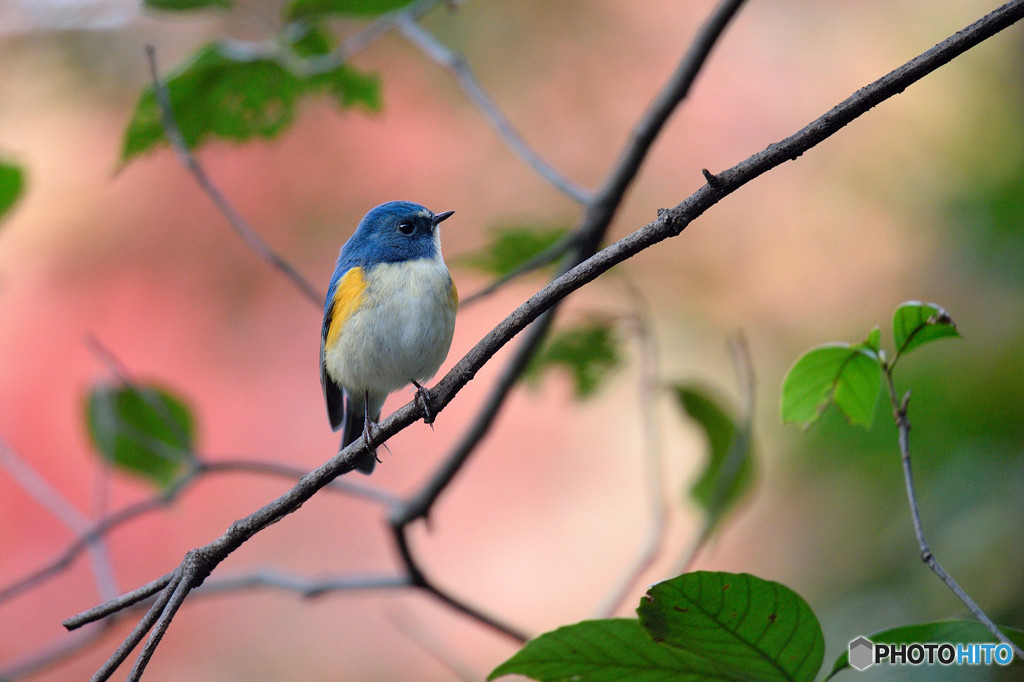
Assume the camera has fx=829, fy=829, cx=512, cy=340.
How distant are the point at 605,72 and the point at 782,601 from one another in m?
3.98

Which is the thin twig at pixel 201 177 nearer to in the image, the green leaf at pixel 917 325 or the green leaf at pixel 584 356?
the green leaf at pixel 584 356

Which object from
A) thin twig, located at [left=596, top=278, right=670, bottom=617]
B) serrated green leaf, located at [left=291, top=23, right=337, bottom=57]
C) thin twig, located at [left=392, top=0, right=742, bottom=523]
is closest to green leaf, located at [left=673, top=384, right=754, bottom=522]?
thin twig, located at [left=596, top=278, right=670, bottom=617]

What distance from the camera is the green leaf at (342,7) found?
1.74 m

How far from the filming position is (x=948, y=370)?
2178mm

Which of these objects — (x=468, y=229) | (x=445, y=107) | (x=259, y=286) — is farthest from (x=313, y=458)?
(x=445, y=107)

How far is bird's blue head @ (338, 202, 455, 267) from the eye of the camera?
6.89 ft

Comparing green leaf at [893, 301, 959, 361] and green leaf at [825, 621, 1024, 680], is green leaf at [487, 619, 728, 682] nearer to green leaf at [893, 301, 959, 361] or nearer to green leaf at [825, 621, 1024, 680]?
green leaf at [825, 621, 1024, 680]

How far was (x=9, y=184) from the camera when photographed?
1.84 meters

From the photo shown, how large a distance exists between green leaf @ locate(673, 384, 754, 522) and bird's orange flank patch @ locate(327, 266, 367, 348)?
80 centimetres

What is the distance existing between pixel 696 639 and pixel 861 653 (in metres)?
0.27

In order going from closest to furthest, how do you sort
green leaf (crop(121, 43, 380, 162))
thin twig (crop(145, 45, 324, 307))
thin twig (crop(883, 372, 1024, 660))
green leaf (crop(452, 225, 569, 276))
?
thin twig (crop(883, 372, 1024, 660))
thin twig (crop(145, 45, 324, 307))
green leaf (crop(121, 43, 380, 162))
green leaf (crop(452, 225, 569, 276))

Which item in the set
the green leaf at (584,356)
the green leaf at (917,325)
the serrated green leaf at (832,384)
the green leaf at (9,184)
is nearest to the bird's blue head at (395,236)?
the green leaf at (584,356)

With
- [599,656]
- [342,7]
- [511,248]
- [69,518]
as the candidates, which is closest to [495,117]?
[511,248]

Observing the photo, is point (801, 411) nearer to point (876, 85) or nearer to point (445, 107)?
point (876, 85)
